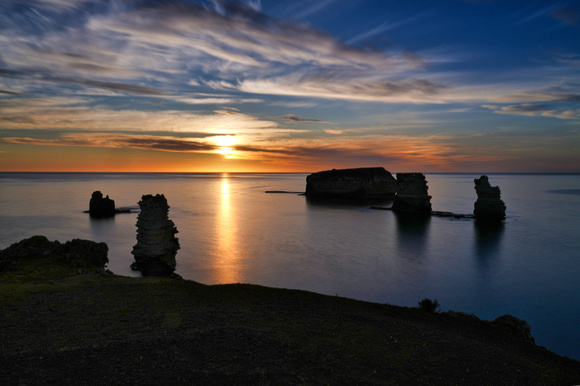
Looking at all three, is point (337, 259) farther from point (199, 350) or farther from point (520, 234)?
point (520, 234)

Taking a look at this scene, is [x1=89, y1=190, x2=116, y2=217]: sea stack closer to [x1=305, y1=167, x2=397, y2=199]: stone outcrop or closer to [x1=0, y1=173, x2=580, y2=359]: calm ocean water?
[x1=0, y1=173, x2=580, y2=359]: calm ocean water

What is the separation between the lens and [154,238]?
78.8 feet

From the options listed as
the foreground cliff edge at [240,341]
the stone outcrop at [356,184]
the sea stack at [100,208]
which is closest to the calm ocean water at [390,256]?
the sea stack at [100,208]

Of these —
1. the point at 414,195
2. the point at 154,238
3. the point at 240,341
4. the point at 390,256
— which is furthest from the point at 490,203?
the point at 240,341

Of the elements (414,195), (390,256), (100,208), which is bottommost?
(390,256)

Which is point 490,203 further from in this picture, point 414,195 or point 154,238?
point 154,238

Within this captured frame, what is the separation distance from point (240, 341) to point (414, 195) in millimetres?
66098

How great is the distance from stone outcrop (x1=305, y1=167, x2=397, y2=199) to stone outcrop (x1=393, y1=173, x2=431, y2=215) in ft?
121

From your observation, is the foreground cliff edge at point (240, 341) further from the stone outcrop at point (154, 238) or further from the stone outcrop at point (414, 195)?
the stone outcrop at point (414, 195)

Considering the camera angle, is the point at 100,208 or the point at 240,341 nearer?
the point at 240,341

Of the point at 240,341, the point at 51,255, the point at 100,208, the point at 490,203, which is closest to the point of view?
the point at 240,341

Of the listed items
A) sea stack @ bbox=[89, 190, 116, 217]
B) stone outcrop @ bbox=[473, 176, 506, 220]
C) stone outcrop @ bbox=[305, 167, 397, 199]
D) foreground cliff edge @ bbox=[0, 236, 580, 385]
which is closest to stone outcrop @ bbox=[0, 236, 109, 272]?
foreground cliff edge @ bbox=[0, 236, 580, 385]

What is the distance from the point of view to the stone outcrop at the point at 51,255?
750 inches

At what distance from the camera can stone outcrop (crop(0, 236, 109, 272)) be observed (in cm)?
1906
